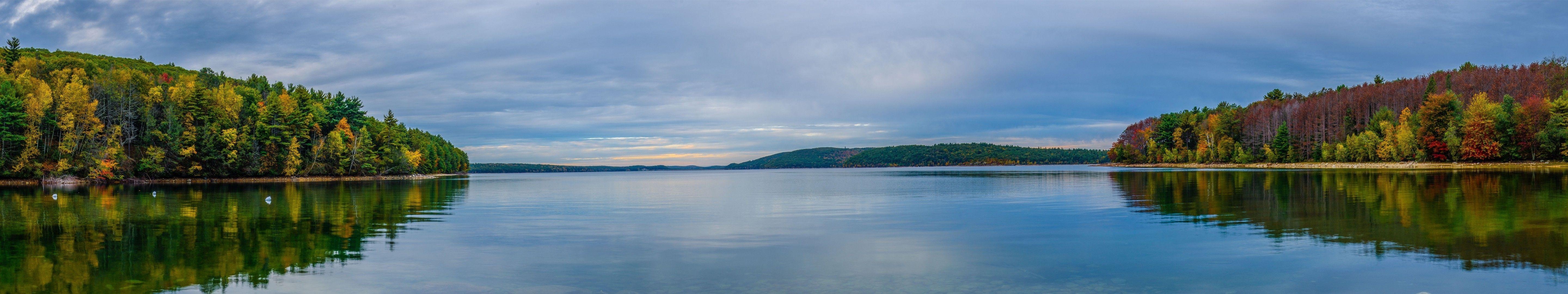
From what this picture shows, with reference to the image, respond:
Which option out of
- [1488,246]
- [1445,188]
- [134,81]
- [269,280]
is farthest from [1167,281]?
[134,81]

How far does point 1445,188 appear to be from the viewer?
32750 mm

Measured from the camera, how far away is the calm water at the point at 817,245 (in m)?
10.4

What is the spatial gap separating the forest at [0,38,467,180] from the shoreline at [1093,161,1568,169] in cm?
11259

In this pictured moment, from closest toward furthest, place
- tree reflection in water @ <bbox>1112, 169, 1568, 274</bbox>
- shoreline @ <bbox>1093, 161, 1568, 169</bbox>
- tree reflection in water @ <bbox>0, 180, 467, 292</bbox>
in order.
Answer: tree reflection in water @ <bbox>0, 180, 467, 292</bbox>, tree reflection in water @ <bbox>1112, 169, 1568, 274</bbox>, shoreline @ <bbox>1093, 161, 1568, 169</bbox>

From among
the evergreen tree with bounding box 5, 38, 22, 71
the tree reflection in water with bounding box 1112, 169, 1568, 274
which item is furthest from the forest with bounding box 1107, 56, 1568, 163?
the evergreen tree with bounding box 5, 38, 22, 71

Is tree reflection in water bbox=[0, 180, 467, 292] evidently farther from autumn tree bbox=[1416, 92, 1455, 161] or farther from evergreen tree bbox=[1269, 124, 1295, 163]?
evergreen tree bbox=[1269, 124, 1295, 163]

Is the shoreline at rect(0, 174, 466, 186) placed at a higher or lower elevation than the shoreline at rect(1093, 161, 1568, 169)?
lower

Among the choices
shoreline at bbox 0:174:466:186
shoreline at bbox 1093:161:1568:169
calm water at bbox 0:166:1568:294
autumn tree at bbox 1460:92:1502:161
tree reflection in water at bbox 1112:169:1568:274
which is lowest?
calm water at bbox 0:166:1568:294

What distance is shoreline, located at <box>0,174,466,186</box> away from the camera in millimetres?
62406

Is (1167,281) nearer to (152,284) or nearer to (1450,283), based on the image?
(1450,283)

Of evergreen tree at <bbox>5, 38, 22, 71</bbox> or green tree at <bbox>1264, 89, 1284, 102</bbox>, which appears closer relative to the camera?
evergreen tree at <bbox>5, 38, 22, 71</bbox>

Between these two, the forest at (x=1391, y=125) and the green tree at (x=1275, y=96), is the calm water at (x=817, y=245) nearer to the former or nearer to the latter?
the forest at (x=1391, y=125)

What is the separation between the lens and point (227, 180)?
7662 cm

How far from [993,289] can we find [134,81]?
90917 millimetres
